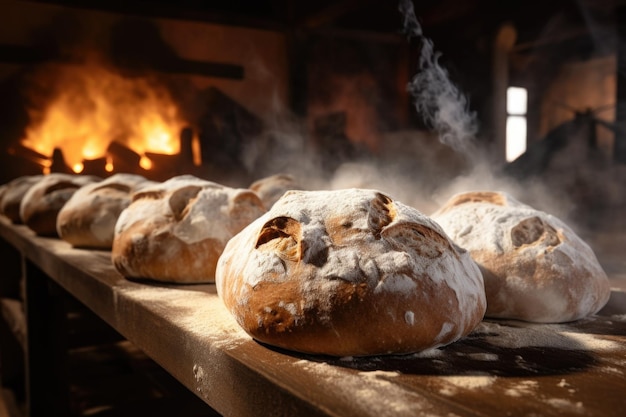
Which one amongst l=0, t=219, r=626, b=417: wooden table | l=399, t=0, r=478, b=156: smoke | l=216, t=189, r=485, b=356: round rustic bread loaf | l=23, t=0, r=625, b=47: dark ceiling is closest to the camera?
l=0, t=219, r=626, b=417: wooden table

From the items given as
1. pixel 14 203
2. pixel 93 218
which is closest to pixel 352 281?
pixel 93 218

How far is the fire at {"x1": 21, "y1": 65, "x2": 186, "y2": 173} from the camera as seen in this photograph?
7.46m

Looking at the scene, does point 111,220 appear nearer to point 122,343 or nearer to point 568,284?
point 568,284

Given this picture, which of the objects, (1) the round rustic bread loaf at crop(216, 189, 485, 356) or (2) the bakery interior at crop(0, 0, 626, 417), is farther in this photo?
(2) the bakery interior at crop(0, 0, 626, 417)

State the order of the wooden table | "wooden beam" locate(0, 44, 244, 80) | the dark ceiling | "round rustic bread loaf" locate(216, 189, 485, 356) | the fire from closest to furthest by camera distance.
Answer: the wooden table, "round rustic bread loaf" locate(216, 189, 485, 356), the dark ceiling, "wooden beam" locate(0, 44, 244, 80), the fire

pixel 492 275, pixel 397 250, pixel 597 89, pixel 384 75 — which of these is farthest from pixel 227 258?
pixel 597 89

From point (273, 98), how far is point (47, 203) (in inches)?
222

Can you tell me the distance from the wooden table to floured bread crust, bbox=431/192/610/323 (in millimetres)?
47

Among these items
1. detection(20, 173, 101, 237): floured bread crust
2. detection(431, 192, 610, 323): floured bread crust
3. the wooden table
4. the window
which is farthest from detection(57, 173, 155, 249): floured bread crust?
the window

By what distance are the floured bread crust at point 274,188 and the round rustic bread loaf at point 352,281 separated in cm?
190

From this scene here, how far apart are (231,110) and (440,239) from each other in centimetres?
761

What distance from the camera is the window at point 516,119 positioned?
9.82m

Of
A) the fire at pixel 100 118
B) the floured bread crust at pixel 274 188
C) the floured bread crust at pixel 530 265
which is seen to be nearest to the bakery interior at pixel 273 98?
the fire at pixel 100 118

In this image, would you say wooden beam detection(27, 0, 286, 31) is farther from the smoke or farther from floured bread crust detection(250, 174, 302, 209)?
floured bread crust detection(250, 174, 302, 209)
